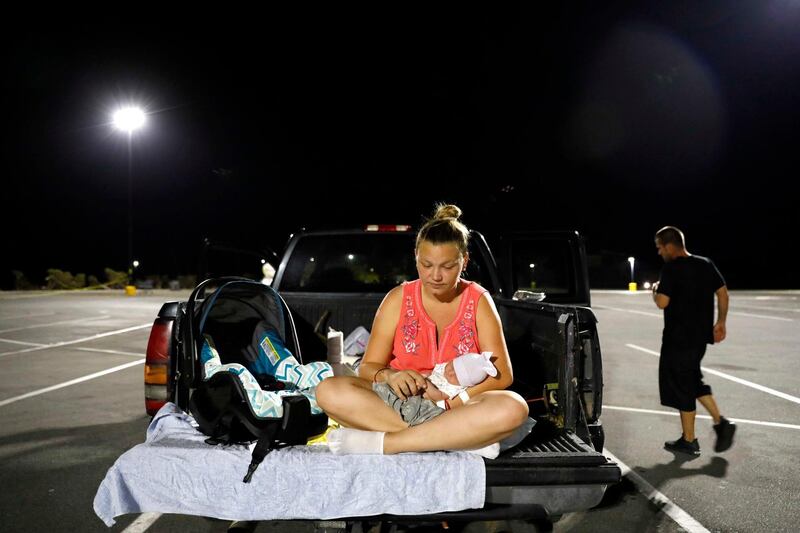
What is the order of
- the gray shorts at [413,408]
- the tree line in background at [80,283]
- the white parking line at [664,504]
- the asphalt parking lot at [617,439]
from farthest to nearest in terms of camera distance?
1. the tree line in background at [80,283]
2. the asphalt parking lot at [617,439]
3. the white parking line at [664,504]
4. the gray shorts at [413,408]

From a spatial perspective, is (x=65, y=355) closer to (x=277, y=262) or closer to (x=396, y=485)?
(x=277, y=262)

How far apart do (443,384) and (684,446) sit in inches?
138

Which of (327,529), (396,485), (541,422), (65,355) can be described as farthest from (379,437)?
(65,355)

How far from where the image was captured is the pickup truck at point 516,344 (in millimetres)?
2510

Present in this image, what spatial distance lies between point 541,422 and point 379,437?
1.08 m

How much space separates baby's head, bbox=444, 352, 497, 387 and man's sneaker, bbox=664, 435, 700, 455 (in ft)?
11.3

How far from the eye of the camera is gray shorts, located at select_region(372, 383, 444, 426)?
271cm

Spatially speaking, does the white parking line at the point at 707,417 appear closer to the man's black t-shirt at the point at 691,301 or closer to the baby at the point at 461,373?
the man's black t-shirt at the point at 691,301

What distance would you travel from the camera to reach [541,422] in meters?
3.27

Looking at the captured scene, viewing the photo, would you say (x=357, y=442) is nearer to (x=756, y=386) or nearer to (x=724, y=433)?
(x=724, y=433)

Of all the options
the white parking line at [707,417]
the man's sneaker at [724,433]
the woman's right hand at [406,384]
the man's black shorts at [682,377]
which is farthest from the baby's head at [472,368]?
the white parking line at [707,417]

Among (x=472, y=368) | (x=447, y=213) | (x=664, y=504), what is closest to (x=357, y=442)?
(x=472, y=368)

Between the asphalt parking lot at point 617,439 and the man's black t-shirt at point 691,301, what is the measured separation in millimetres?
997

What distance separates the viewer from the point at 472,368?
283 cm
